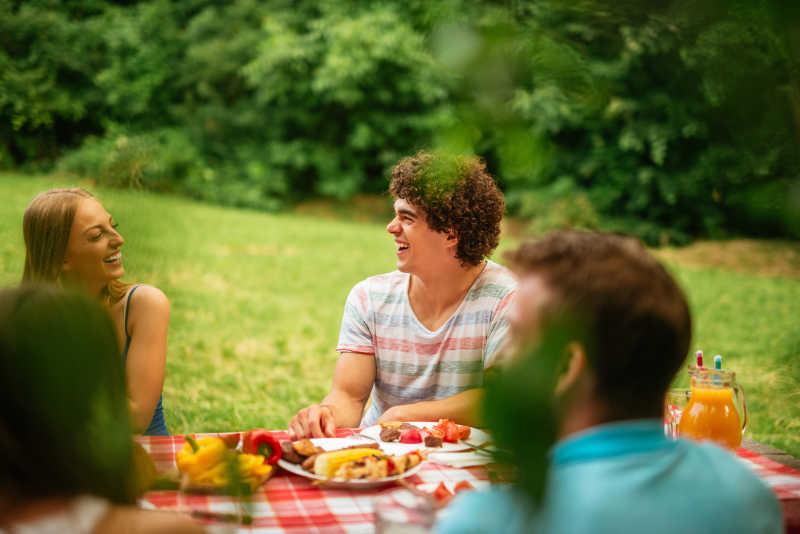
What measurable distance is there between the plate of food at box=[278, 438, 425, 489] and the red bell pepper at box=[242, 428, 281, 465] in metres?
0.02

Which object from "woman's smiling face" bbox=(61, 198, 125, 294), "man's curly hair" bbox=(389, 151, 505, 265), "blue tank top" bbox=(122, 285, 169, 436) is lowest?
"blue tank top" bbox=(122, 285, 169, 436)

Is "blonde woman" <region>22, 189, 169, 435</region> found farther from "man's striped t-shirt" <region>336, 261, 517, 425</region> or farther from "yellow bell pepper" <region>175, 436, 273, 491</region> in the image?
"yellow bell pepper" <region>175, 436, 273, 491</region>

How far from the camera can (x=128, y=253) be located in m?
0.70

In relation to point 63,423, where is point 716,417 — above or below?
below

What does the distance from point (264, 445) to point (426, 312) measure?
0.95 meters

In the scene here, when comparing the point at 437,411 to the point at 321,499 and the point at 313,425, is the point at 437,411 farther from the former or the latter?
the point at 321,499

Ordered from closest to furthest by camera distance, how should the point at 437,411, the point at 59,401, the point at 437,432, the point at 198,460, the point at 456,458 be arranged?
the point at 59,401 → the point at 198,460 → the point at 456,458 → the point at 437,432 → the point at 437,411

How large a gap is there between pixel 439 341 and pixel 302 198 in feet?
41.7

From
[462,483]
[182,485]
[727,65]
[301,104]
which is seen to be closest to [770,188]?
[727,65]

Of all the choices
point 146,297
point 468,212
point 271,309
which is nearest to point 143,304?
point 146,297

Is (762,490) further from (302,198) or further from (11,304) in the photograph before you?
(302,198)

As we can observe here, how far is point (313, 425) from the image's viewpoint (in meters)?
1.69

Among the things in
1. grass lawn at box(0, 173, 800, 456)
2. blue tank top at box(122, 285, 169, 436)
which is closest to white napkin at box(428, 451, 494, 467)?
grass lawn at box(0, 173, 800, 456)

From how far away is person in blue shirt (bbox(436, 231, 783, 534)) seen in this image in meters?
0.75
